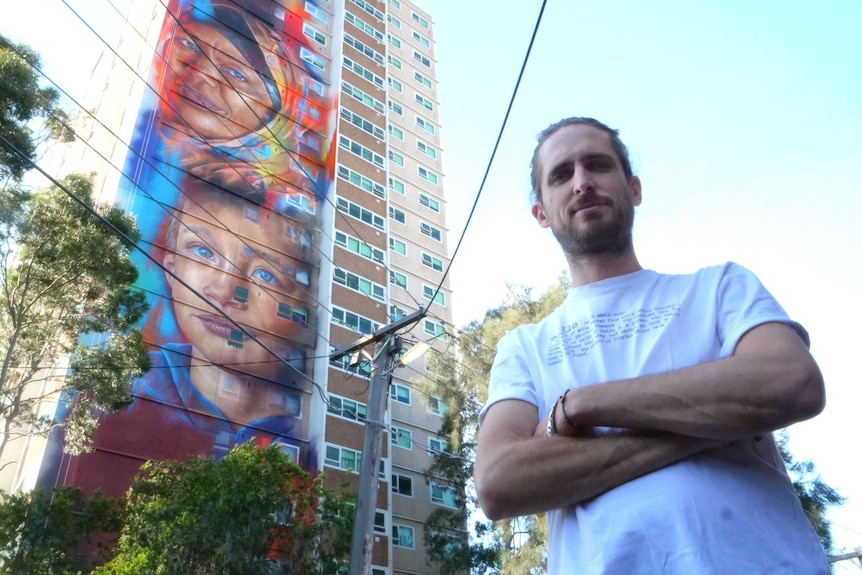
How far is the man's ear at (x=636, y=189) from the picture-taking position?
2.36 metres

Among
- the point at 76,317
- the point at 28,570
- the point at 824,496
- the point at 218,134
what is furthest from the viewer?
the point at 218,134

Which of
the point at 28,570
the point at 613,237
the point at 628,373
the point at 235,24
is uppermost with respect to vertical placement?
the point at 235,24

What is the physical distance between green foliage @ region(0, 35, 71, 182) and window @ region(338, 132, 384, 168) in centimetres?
2987

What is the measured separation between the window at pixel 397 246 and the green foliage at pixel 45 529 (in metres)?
29.0

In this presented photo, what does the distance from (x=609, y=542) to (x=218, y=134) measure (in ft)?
142

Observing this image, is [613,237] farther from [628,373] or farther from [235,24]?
[235,24]

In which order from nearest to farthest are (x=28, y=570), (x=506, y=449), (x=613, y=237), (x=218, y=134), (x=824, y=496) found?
(x=506, y=449) → (x=613, y=237) → (x=28, y=570) → (x=824, y=496) → (x=218, y=134)

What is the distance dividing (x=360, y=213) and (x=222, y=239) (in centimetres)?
1070

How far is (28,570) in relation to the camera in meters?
18.6

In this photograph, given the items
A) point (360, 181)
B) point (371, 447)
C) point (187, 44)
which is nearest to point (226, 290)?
point (360, 181)

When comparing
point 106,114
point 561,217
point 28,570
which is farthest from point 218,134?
point 561,217

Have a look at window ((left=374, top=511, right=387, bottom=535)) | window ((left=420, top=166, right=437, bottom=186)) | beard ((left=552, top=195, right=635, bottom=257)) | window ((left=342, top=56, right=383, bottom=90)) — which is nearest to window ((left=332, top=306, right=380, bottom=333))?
window ((left=374, top=511, right=387, bottom=535))

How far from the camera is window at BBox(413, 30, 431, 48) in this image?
62.8m

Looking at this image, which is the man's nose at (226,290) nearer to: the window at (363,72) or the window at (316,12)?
the window at (363,72)
